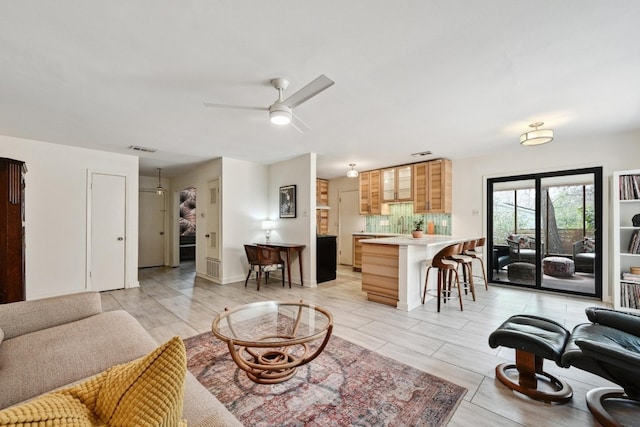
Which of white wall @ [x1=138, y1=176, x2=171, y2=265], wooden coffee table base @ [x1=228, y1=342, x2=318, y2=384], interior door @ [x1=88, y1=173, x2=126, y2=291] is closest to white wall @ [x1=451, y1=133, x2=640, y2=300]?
wooden coffee table base @ [x1=228, y1=342, x2=318, y2=384]

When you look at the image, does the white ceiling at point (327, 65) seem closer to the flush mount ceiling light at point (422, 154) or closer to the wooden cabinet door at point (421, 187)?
the flush mount ceiling light at point (422, 154)

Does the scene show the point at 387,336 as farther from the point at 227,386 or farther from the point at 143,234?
the point at 143,234

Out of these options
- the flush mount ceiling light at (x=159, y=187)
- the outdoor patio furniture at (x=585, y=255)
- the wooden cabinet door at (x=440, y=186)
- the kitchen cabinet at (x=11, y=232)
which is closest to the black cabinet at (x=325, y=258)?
the wooden cabinet door at (x=440, y=186)

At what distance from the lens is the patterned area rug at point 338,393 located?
168cm

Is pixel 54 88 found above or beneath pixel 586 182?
above

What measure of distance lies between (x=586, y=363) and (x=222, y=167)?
5497 mm

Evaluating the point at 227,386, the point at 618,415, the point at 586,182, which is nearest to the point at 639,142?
the point at 586,182

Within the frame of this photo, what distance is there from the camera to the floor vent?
219 inches

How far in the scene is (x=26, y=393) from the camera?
1.23 meters

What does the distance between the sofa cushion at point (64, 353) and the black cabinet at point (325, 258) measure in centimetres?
366

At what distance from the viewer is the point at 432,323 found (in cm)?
322

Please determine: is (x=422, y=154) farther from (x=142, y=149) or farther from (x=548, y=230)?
(x=142, y=149)

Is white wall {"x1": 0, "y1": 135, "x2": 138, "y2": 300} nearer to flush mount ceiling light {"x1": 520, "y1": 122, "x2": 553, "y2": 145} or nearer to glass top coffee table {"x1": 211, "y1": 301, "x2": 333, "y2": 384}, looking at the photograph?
glass top coffee table {"x1": 211, "y1": 301, "x2": 333, "y2": 384}

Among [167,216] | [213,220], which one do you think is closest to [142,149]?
[213,220]
